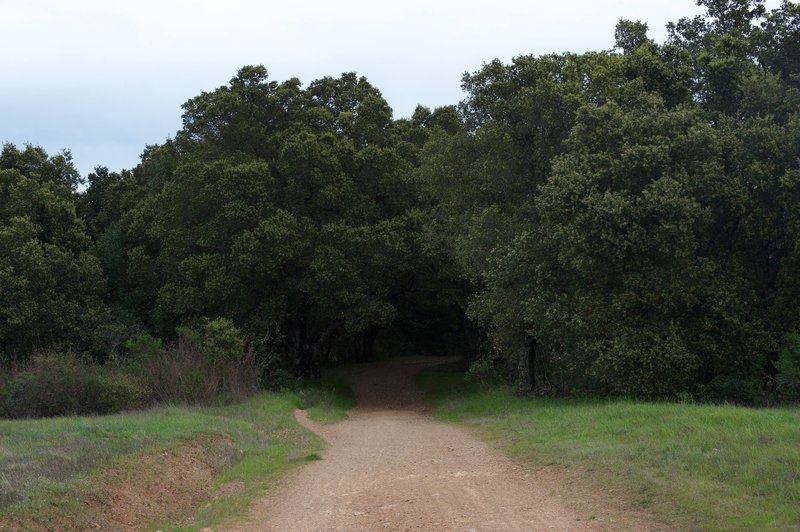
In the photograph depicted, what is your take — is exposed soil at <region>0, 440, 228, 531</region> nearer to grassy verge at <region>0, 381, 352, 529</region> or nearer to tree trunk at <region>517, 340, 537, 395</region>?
grassy verge at <region>0, 381, 352, 529</region>

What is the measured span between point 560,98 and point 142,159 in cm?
3237

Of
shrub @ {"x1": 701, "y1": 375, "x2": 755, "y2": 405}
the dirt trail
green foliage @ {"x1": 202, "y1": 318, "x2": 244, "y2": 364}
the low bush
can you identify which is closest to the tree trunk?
shrub @ {"x1": 701, "y1": 375, "x2": 755, "y2": 405}

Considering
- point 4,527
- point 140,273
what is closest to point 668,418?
point 4,527

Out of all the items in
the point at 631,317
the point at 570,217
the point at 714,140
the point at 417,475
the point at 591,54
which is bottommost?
the point at 417,475

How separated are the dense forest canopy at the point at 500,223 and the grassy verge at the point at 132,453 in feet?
25.5

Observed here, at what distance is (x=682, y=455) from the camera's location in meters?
10.8

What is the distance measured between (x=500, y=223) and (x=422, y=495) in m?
15.1

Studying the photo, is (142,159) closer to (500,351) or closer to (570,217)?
(500,351)

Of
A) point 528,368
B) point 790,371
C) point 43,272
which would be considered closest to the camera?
point 790,371

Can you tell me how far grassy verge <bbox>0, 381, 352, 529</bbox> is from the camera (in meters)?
8.81

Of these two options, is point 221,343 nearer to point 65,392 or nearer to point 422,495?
point 65,392

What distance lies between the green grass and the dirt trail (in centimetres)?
60

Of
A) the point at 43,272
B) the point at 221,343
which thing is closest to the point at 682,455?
the point at 221,343

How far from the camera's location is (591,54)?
25.4 meters
